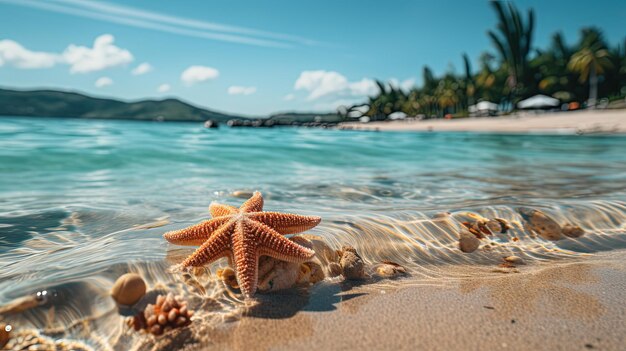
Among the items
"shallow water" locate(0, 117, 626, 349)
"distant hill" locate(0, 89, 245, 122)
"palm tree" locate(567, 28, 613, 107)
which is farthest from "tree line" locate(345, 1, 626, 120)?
"distant hill" locate(0, 89, 245, 122)

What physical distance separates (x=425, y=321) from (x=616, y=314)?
3.61ft

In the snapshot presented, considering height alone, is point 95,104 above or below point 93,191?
above

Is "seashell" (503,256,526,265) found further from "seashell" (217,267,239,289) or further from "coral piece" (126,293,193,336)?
"coral piece" (126,293,193,336)

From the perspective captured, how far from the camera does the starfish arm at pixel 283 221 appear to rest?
2.25m

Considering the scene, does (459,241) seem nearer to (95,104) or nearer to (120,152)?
(120,152)

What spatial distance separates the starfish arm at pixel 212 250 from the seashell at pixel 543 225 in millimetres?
3044

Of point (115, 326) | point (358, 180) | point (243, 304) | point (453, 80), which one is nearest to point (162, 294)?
point (115, 326)

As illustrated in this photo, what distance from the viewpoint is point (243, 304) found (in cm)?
212

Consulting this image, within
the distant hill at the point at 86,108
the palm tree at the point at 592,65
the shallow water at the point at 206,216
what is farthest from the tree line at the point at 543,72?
the distant hill at the point at 86,108

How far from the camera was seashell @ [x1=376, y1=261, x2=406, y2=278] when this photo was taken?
261 centimetres

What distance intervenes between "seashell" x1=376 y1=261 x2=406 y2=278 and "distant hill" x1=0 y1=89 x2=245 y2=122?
463ft

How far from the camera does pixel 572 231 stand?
3445mm

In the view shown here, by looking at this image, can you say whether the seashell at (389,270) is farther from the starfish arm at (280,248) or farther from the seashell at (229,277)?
the seashell at (229,277)

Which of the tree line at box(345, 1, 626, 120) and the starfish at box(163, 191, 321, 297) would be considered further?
the tree line at box(345, 1, 626, 120)
